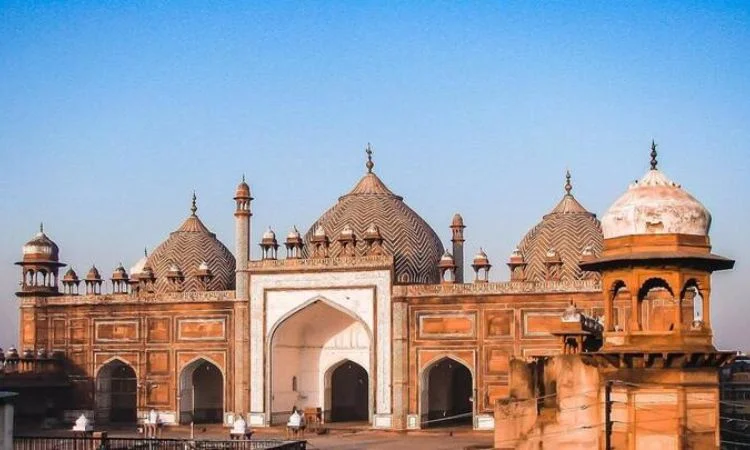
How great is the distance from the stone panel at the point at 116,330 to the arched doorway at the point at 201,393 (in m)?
1.67

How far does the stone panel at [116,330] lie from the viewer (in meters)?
→ 28.3

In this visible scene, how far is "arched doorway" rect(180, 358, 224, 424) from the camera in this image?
28.0 m

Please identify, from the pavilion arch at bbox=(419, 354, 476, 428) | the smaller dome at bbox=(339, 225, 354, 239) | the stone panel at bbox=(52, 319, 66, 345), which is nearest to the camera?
the pavilion arch at bbox=(419, 354, 476, 428)

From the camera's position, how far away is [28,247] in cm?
2983

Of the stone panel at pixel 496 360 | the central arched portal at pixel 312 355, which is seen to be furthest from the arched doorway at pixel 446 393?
the central arched portal at pixel 312 355

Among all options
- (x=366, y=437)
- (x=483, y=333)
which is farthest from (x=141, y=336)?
(x=483, y=333)

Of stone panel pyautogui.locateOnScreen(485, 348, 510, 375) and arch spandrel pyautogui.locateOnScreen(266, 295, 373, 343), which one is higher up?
arch spandrel pyautogui.locateOnScreen(266, 295, 373, 343)

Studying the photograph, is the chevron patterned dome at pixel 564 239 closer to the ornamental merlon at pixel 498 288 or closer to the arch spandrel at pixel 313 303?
the ornamental merlon at pixel 498 288

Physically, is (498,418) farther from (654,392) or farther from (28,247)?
(28,247)

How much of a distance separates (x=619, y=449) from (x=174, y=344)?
57.2ft

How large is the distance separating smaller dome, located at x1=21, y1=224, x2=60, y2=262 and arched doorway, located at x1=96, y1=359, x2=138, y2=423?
3.43 metres

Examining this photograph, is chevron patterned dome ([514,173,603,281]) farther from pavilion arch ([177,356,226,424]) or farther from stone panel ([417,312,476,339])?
pavilion arch ([177,356,226,424])

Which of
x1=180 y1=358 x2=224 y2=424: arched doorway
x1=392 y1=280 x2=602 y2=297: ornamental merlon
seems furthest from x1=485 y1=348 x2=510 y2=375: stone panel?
x1=180 y1=358 x2=224 y2=424: arched doorway

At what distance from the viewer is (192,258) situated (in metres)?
31.5
